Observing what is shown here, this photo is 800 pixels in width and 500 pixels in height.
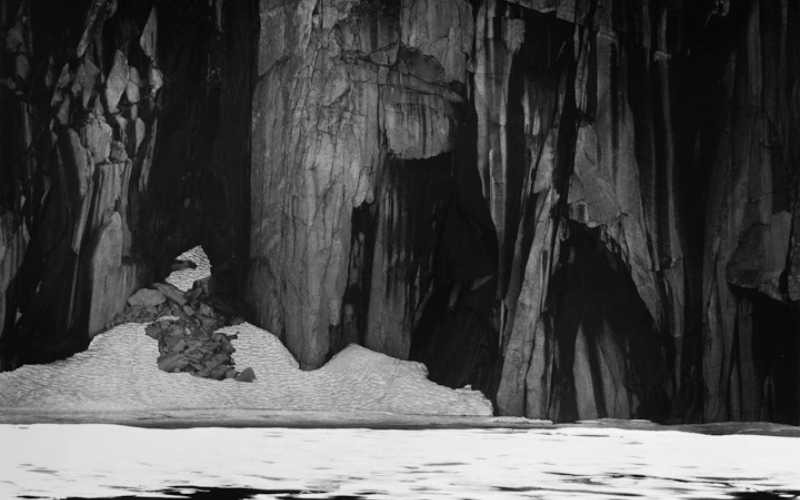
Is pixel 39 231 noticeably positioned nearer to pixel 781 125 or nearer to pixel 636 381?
pixel 636 381

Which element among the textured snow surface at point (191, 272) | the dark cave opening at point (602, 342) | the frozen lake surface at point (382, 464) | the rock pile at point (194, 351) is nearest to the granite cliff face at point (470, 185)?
the dark cave opening at point (602, 342)

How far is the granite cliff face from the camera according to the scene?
21922mm

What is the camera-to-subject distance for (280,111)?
952 inches

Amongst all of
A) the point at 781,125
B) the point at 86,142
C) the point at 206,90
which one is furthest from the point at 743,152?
the point at 86,142

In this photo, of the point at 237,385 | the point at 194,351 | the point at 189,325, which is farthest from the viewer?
the point at 189,325

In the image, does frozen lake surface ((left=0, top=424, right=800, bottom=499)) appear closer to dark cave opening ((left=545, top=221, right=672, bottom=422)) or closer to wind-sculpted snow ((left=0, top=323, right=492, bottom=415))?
wind-sculpted snow ((left=0, top=323, right=492, bottom=415))

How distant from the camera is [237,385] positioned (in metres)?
21.5

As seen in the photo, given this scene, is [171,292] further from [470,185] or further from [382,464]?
[382,464]

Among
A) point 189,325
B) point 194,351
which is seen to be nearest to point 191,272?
point 189,325

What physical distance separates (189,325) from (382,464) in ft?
37.7

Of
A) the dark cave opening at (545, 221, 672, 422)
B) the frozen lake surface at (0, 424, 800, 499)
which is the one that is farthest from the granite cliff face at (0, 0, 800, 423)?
the frozen lake surface at (0, 424, 800, 499)

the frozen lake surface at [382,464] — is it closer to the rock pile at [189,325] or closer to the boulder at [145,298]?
the rock pile at [189,325]

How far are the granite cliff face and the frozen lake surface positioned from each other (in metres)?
4.79

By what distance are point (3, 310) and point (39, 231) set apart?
181cm
